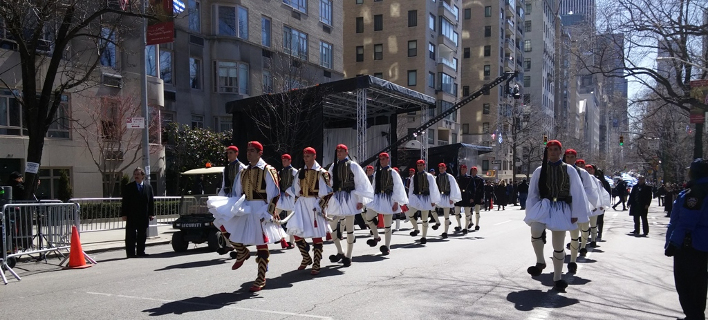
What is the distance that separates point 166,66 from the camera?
29828mm

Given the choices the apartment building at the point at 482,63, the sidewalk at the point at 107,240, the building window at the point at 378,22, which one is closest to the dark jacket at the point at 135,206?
the sidewalk at the point at 107,240

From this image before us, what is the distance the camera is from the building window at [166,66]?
2944 centimetres

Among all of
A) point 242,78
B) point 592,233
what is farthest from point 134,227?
point 242,78

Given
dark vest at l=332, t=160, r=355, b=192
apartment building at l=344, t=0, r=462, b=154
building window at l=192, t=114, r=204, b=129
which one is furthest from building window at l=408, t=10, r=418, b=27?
dark vest at l=332, t=160, r=355, b=192

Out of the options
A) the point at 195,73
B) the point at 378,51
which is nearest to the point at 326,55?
the point at 195,73

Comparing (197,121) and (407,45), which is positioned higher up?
(407,45)

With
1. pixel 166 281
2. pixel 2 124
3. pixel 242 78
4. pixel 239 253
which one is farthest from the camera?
pixel 242 78

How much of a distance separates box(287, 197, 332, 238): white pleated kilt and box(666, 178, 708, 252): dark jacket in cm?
500

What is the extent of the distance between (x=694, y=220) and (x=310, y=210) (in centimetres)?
540

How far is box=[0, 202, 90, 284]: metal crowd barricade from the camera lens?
1027 cm

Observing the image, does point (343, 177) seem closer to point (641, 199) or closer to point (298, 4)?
point (641, 199)

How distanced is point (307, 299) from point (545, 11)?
97.0 m

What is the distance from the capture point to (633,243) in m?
15.1

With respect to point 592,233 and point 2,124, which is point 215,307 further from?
point 2,124
